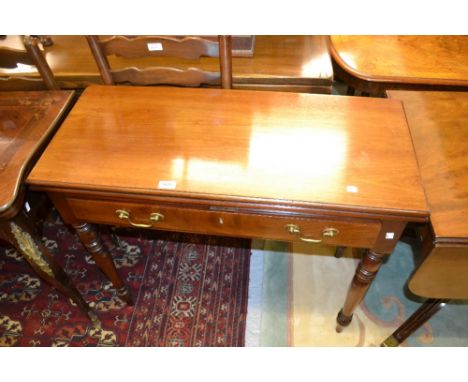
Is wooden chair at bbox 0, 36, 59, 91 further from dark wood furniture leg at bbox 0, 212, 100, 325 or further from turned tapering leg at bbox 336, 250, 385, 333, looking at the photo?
turned tapering leg at bbox 336, 250, 385, 333

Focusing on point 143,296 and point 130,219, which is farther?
point 143,296

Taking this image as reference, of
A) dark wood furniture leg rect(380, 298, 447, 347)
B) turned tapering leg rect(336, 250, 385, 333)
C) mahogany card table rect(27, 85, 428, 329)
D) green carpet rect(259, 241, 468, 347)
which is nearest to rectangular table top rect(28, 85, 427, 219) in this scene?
mahogany card table rect(27, 85, 428, 329)

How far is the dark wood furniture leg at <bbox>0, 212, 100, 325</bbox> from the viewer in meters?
1.08

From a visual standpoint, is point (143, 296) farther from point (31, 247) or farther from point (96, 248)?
point (31, 247)

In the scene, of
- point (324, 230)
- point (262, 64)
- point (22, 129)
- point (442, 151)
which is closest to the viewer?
point (324, 230)

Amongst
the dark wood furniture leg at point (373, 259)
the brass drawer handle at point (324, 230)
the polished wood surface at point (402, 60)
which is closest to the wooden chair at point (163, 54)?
the polished wood surface at point (402, 60)

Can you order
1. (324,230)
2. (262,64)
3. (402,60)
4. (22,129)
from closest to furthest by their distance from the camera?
(324,230) < (22,129) < (402,60) < (262,64)

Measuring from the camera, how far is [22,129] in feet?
3.95

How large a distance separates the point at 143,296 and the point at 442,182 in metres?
1.35

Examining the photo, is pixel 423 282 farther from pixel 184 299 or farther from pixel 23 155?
pixel 23 155

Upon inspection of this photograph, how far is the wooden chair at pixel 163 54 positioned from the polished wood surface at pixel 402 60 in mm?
541

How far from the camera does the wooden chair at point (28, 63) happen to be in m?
1.25

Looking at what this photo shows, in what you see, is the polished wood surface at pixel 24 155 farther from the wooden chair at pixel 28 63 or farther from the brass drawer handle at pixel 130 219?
the brass drawer handle at pixel 130 219

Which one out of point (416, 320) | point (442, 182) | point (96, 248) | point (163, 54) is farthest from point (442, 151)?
point (96, 248)
